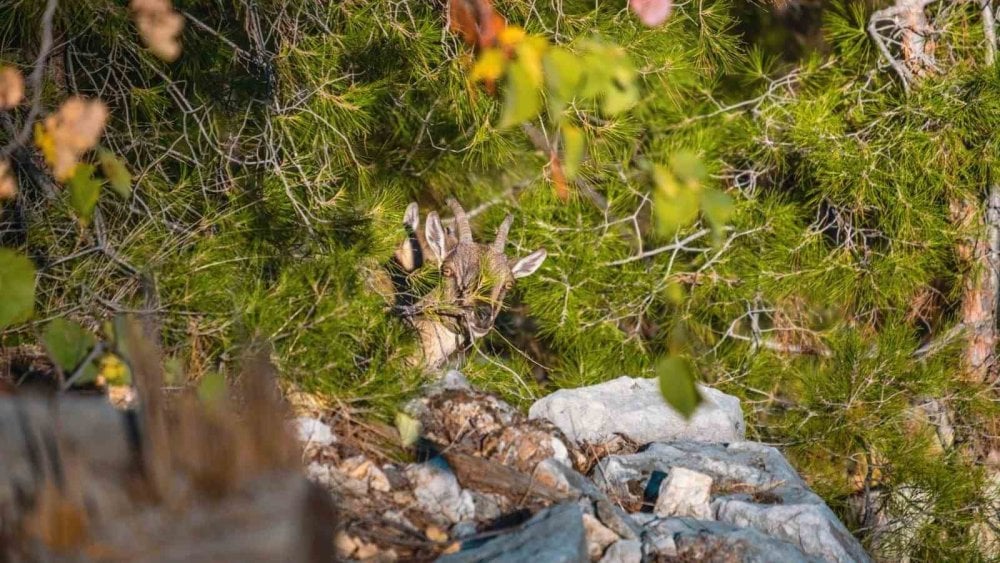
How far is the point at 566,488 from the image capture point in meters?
2.44

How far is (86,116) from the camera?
1968mm

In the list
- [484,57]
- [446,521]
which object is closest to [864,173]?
[446,521]

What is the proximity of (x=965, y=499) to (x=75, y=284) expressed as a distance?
9.74 ft

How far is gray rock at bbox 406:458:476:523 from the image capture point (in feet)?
7.68

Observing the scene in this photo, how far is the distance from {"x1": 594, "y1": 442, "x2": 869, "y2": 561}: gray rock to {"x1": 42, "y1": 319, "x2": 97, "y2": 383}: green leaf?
1.25m

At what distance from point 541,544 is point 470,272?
1531mm

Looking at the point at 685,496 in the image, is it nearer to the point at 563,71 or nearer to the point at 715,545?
the point at 715,545

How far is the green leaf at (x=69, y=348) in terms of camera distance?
229 centimetres

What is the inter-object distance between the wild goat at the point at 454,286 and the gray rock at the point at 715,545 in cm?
109

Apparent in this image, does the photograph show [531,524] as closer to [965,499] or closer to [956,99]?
[965,499]

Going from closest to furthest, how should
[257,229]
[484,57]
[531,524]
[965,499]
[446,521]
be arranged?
1. [484,57]
2. [531,524]
3. [446,521]
4. [257,229]
5. [965,499]

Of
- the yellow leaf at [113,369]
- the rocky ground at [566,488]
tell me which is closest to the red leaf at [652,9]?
the rocky ground at [566,488]

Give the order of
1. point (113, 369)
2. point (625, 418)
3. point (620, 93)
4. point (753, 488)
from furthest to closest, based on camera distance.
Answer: point (625, 418)
point (753, 488)
point (113, 369)
point (620, 93)

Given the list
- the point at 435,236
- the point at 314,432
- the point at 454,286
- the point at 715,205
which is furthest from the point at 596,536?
the point at 435,236
